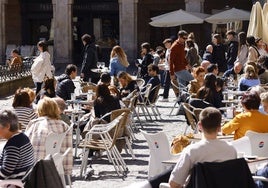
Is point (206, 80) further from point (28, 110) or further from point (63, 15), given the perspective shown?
point (63, 15)

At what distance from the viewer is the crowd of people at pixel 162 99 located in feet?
24.7

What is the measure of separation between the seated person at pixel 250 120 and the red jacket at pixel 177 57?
9.80 meters

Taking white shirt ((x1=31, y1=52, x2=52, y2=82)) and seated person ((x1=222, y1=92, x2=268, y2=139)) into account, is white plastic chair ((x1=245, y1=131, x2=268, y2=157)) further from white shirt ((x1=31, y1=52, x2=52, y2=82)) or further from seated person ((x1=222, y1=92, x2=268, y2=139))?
white shirt ((x1=31, y1=52, x2=52, y2=82))

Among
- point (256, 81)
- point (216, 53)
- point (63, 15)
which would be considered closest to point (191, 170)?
point (256, 81)

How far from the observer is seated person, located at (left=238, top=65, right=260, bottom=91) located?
15.2 metres

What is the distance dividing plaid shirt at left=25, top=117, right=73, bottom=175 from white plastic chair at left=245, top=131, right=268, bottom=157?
91.8 inches

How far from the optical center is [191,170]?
7.31 metres

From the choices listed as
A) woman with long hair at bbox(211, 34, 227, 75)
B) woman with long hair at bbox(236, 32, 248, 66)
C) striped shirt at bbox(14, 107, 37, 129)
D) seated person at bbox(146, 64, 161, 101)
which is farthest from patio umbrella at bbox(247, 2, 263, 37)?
striped shirt at bbox(14, 107, 37, 129)

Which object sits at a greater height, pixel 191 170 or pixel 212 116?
pixel 212 116

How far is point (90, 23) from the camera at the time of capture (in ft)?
134

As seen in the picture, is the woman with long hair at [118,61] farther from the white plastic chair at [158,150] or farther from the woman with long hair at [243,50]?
the white plastic chair at [158,150]

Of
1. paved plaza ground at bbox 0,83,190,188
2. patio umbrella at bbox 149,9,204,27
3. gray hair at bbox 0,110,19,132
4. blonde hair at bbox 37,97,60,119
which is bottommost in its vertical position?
paved plaza ground at bbox 0,83,190,188

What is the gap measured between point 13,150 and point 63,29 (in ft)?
95.1

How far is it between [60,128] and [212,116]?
10.9ft
